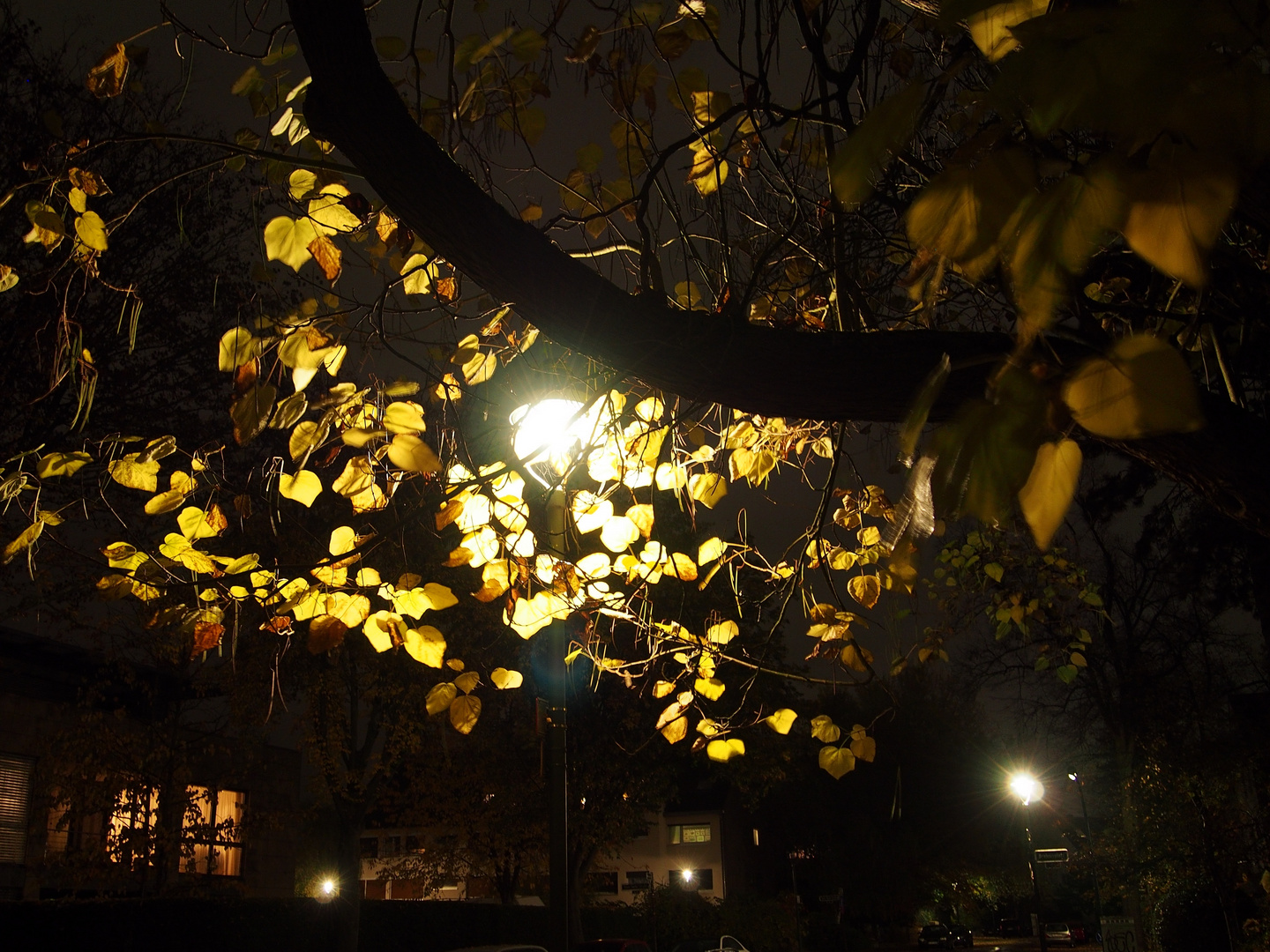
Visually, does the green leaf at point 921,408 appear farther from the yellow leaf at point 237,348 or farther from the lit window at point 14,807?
the lit window at point 14,807

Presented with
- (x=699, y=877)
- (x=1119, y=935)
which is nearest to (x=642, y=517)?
(x=1119, y=935)

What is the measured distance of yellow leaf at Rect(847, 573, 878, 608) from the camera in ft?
11.0

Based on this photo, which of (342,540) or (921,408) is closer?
(921,408)

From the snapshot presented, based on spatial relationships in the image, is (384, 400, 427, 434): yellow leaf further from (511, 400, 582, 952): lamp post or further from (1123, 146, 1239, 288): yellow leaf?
(1123, 146, 1239, 288): yellow leaf

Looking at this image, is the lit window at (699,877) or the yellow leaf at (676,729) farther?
the lit window at (699,877)

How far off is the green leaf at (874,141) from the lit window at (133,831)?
15.3 m

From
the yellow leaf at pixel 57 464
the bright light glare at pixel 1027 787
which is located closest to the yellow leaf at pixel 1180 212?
the yellow leaf at pixel 57 464

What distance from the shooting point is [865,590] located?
3377 millimetres

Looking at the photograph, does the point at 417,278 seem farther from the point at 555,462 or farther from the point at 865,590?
the point at 865,590

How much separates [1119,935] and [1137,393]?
18.7 metres

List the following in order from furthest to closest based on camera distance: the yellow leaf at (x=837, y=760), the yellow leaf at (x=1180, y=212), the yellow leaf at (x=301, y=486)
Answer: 1. the yellow leaf at (x=837, y=760)
2. the yellow leaf at (x=301, y=486)
3. the yellow leaf at (x=1180, y=212)

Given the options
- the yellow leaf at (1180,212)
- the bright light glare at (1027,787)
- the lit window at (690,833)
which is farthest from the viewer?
the lit window at (690,833)

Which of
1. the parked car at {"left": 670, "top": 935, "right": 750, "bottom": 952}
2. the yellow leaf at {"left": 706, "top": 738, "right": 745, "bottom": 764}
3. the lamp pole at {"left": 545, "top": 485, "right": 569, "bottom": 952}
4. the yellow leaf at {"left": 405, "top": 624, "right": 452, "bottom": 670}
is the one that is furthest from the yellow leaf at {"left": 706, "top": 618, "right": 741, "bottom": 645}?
the parked car at {"left": 670, "top": 935, "right": 750, "bottom": 952}

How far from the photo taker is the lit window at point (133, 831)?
13.2 metres
